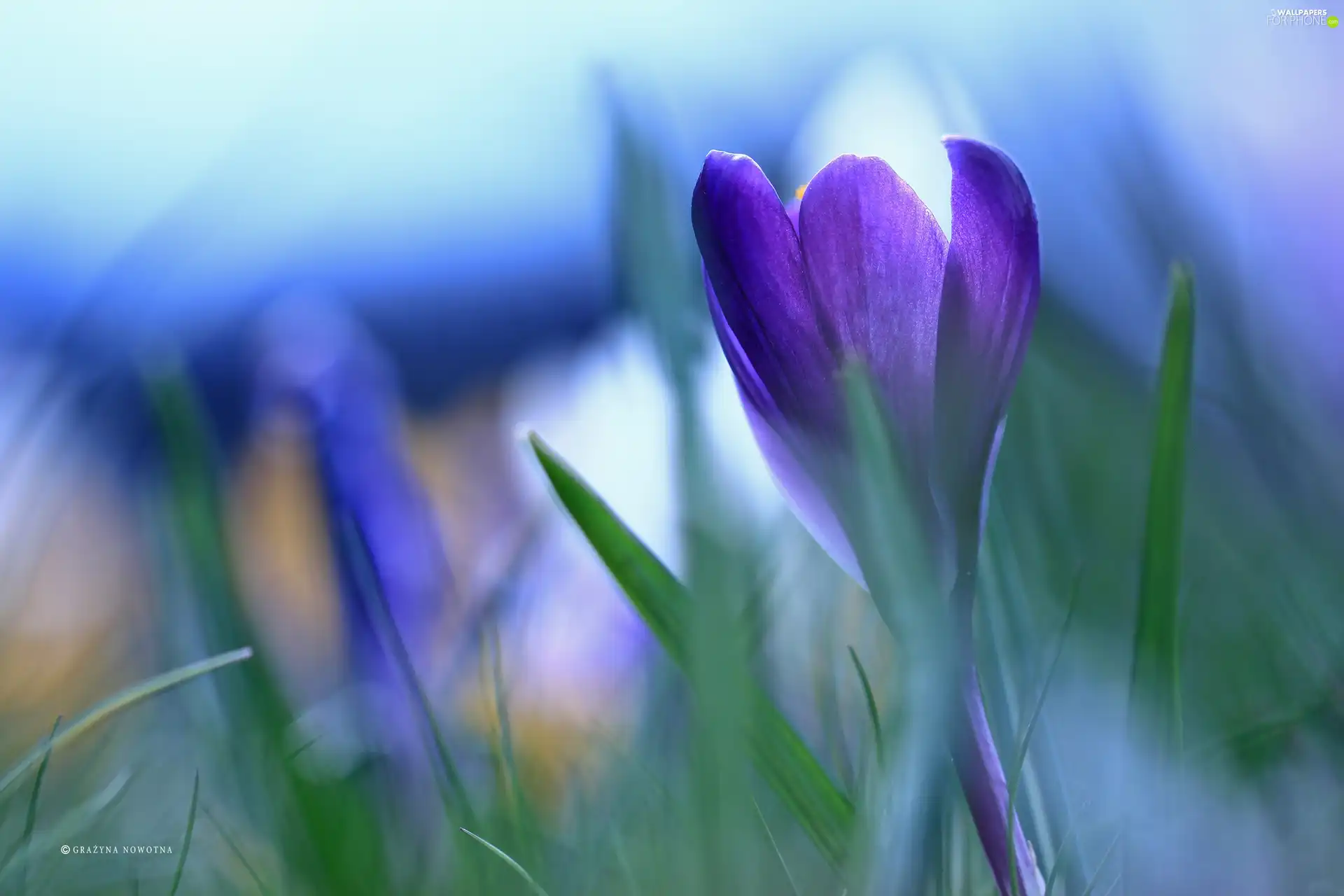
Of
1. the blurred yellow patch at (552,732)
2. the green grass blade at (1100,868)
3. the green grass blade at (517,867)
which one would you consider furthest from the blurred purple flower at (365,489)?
the green grass blade at (1100,868)

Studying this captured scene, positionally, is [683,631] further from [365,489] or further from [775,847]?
[365,489]

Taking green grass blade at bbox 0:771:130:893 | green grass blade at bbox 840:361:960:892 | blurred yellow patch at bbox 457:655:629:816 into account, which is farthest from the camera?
blurred yellow patch at bbox 457:655:629:816

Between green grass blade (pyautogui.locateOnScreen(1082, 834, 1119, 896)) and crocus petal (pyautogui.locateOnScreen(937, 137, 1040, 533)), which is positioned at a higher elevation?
crocus petal (pyautogui.locateOnScreen(937, 137, 1040, 533))

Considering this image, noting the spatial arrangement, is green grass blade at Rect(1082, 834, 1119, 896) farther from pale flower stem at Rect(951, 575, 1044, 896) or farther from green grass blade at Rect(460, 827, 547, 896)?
green grass blade at Rect(460, 827, 547, 896)

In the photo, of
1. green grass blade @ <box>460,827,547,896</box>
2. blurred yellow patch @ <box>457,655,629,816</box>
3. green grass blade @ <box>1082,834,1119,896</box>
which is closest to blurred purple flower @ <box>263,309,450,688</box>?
blurred yellow patch @ <box>457,655,629,816</box>

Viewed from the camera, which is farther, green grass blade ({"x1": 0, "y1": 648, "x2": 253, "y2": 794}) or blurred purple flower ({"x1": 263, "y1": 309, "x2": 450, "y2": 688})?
blurred purple flower ({"x1": 263, "y1": 309, "x2": 450, "y2": 688})

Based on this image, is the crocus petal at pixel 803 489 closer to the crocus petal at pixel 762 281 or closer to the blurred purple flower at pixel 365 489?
the crocus petal at pixel 762 281

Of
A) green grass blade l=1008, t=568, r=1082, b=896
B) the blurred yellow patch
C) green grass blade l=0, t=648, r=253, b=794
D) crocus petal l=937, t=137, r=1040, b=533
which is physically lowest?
Answer: the blurred yellow patch
